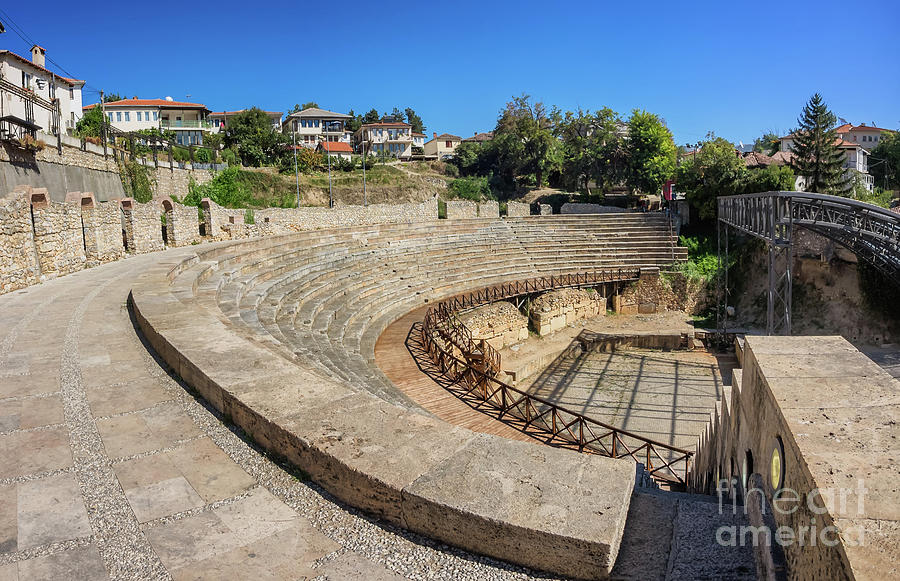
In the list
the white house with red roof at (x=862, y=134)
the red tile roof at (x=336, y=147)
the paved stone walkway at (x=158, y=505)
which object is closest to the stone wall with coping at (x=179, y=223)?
the paved stone walkway at (x=158, y=505)

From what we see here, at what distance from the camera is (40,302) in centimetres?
1006

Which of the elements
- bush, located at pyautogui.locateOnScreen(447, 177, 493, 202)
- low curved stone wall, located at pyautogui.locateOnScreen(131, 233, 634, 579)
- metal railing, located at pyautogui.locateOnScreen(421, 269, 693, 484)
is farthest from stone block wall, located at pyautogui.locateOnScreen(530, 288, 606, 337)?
bush, located at pyautogui.locateOnScreen(447, 177, 493, 202)

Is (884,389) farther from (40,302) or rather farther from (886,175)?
(886,175)

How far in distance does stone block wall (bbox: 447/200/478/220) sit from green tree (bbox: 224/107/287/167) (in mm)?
25155

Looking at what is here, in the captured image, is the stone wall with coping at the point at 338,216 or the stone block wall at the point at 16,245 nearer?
the stone block wall at the point at 16,245

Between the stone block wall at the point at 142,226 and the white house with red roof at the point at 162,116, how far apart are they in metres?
41.2

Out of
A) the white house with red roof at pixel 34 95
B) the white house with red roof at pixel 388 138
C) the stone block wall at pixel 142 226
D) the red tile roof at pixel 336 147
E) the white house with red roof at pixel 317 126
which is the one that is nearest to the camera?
the stone block wall at pixel 142 226

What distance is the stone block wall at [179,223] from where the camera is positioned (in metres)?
20.4

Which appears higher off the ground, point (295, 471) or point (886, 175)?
point (886, 175)

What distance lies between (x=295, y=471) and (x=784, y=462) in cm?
299

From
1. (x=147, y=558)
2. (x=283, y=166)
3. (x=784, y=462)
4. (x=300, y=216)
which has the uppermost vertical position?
(x=283, y=166)

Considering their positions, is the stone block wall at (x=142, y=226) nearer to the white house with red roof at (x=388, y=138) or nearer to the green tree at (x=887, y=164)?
the white house with red roof at (x=388, y=138)

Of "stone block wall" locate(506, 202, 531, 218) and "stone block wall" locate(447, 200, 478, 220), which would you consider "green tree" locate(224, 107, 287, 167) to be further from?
"stone block wall" locate(506, 202, 531, 218)

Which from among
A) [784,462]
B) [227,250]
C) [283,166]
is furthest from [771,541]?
[283,166]
